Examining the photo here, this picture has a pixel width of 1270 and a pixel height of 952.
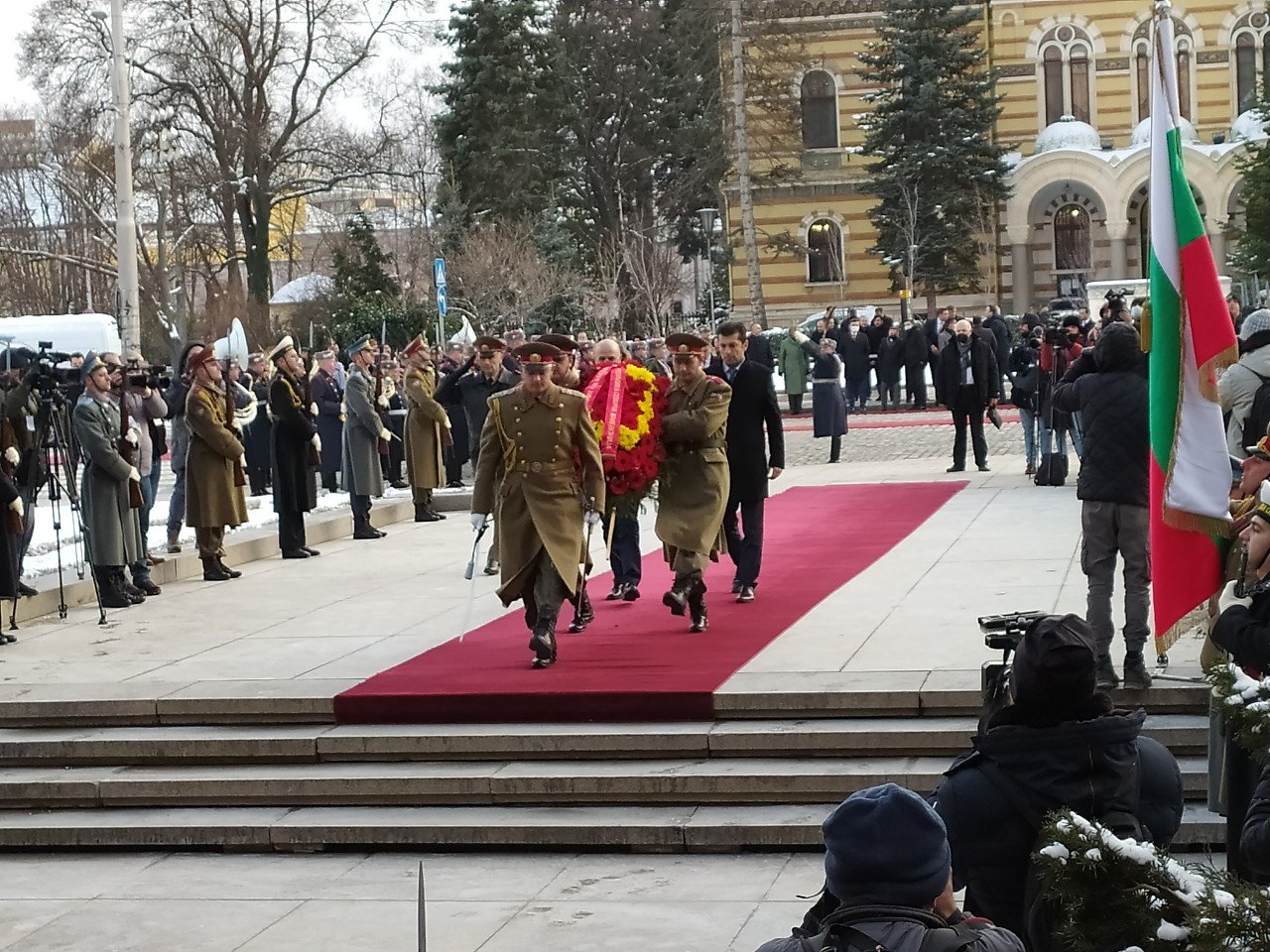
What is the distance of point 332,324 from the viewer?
50844 mm

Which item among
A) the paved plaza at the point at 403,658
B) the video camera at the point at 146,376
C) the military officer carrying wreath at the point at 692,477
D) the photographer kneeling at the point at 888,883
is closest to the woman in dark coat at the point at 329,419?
the video camera at the point at 146,376

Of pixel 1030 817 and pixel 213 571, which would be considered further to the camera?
pixel 213 571

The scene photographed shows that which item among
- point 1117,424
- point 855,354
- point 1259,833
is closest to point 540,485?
point 1117,424

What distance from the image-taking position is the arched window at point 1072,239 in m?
55.4

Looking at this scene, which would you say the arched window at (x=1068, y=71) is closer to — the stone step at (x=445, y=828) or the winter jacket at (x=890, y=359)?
the winter jacket at (x=890, y=359)

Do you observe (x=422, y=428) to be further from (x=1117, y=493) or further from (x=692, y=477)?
(x=1117, y=493)

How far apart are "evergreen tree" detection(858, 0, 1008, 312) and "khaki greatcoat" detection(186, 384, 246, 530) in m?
35.9

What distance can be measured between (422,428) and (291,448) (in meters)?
2.65

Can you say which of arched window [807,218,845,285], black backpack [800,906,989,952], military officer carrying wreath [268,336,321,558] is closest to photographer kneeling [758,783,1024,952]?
black backpack [800,906,989,952]

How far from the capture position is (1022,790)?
16.1 feet

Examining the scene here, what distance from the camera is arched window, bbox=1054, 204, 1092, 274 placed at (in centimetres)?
5541

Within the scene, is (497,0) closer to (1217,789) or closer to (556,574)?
(556,574)

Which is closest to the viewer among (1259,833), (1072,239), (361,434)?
(1259,833)

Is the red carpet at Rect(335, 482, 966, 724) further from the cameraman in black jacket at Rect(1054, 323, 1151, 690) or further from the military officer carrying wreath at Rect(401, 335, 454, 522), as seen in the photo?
the military officer carrying wreath at Rect(401, 335, 454, 522)
